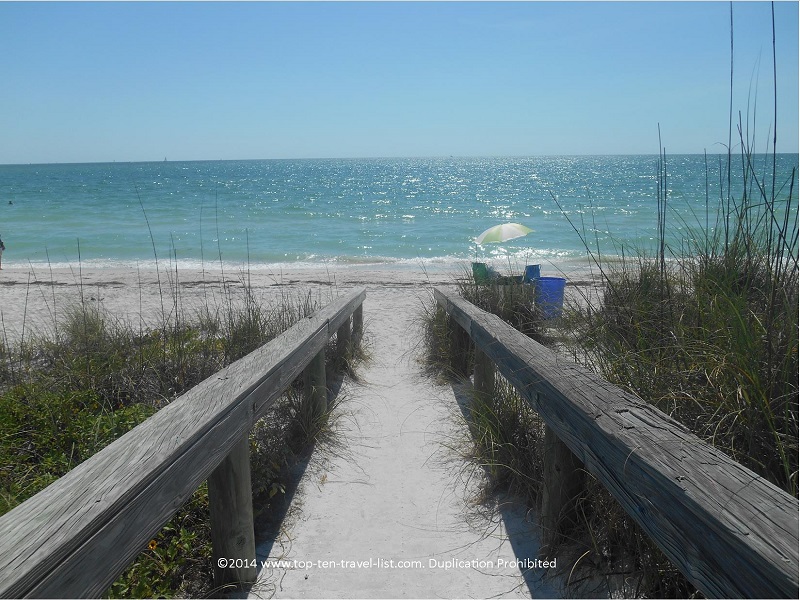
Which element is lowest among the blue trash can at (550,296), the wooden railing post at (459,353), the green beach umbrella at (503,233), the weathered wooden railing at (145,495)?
the wooden railing post at (459,353)

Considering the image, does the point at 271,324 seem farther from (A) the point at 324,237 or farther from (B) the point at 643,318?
(A) the point at 324,237

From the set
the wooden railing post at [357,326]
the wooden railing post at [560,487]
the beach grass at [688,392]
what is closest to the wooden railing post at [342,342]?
the wooden railing post at [357,326]

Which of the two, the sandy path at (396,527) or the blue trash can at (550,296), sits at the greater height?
the blue trash can at (550,296)

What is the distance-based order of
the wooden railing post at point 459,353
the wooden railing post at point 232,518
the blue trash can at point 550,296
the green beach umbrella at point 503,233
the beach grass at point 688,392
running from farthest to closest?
the green beach umbrella at point 503,233
the blue trash can at point 550,296
the wooden railing post at point 459,353
the wooden railing post at point 232,518
the beach grass at point 688,392

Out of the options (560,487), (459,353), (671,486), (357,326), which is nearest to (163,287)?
(357,326)

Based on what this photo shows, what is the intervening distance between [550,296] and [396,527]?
164 inches

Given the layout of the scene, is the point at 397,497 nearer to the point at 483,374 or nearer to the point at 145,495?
the point at 483,374

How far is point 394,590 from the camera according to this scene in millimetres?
2549

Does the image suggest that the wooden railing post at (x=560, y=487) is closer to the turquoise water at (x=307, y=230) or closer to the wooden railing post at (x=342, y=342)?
the wooden railing post at (x=342, y=342)

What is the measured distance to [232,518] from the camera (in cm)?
246

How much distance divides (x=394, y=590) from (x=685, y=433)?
1.39 m

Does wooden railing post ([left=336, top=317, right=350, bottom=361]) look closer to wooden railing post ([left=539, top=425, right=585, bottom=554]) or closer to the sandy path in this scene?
the sandy path

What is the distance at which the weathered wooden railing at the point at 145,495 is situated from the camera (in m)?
1.31

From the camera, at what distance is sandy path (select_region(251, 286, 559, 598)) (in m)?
2.58
